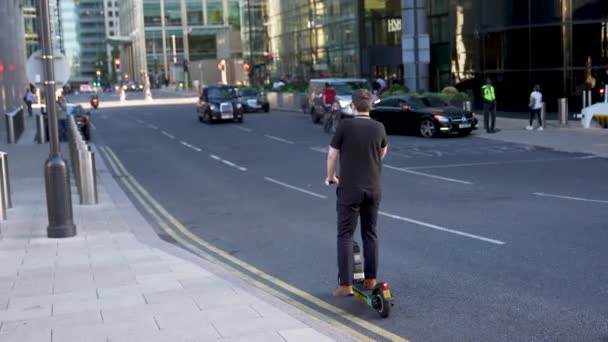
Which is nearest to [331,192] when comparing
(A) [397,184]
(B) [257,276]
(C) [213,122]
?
(A) [397,184]

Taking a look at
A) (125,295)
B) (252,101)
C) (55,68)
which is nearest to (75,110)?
(252,101)

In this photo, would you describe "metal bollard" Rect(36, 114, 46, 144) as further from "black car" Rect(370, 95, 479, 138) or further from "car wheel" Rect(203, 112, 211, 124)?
"black car" Rect(370, 95, 479, 138)

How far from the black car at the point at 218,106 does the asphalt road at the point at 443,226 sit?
13.0 metres

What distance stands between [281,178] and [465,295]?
421 inches

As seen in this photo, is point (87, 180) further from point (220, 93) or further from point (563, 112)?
point (220, 93)

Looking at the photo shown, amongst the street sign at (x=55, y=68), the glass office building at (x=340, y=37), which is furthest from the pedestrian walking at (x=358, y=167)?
the glass office building at (x=340, y=37)

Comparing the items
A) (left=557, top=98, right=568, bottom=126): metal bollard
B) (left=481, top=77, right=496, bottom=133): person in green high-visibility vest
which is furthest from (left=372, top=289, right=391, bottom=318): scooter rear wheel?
(left=557, top=98, right=568, bottom=126): metal bollard

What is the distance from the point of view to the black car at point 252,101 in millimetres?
47781

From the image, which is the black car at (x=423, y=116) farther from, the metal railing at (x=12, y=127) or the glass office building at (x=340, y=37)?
the glass office building at (x=340, y=37)

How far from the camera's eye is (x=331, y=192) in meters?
15.6

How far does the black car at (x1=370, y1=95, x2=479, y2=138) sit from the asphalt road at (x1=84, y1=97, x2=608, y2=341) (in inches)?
60.5

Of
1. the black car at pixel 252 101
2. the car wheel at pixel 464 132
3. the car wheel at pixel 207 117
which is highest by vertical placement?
the black car at pixel 252 101

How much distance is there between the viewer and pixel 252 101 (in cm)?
4781

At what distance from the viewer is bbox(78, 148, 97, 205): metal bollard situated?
1470 cm
